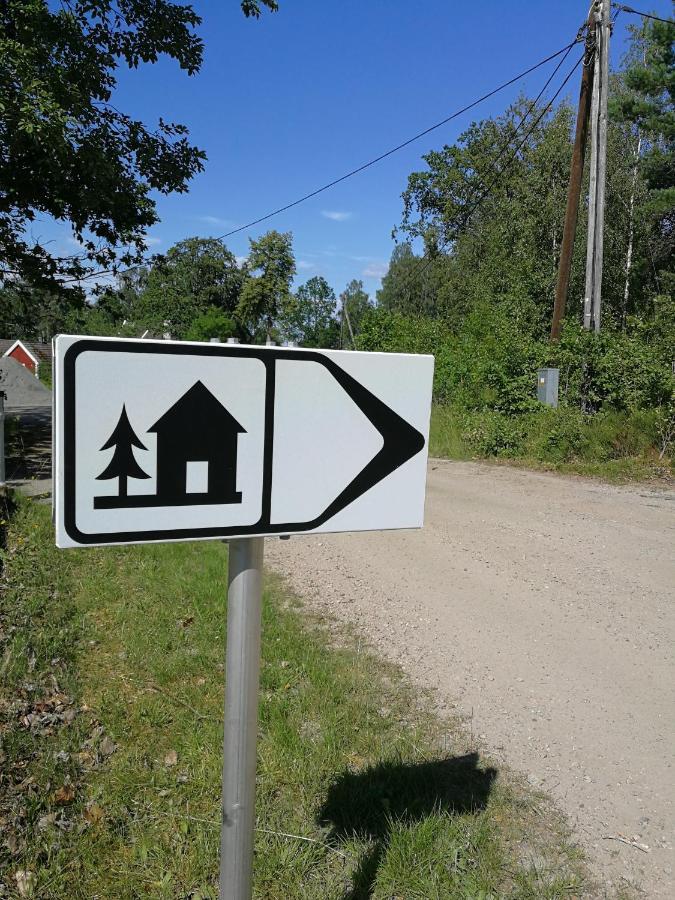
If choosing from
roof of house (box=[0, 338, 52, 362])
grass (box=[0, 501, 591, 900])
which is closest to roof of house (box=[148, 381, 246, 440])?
grass (box=[0, 501, 591, 900])

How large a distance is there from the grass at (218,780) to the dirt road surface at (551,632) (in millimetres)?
220

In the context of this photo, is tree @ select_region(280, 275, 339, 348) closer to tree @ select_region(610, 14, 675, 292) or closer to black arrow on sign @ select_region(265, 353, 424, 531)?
tree @ select_region(610, 14, 675, 292)

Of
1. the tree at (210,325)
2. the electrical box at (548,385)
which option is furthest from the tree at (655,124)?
the tree at (210,325)

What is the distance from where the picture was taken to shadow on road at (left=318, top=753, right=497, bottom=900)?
7.94 feet

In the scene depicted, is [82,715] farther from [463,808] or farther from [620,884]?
[620,884]

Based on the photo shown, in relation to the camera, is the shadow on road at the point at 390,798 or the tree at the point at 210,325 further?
the tree at the point at 210,325

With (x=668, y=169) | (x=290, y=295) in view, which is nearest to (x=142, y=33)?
(x=668, y=169)

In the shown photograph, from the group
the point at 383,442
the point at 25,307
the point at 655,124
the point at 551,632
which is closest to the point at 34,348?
the point at 655,124

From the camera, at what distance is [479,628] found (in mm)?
4512

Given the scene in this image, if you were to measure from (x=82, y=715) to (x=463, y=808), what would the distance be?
179 centimetres

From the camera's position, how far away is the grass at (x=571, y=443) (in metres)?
10.6

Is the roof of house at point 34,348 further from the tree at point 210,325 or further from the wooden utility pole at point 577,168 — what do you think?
the wooden utility pole at point 577,168

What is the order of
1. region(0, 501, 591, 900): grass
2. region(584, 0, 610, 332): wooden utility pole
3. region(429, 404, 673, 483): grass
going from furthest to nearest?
region(584, 0, 610, 332): wooden utility pole
region(429, 404, 673, 483): grass
region(0, 501, 591, 900): grass

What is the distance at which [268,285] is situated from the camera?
6519 cm
